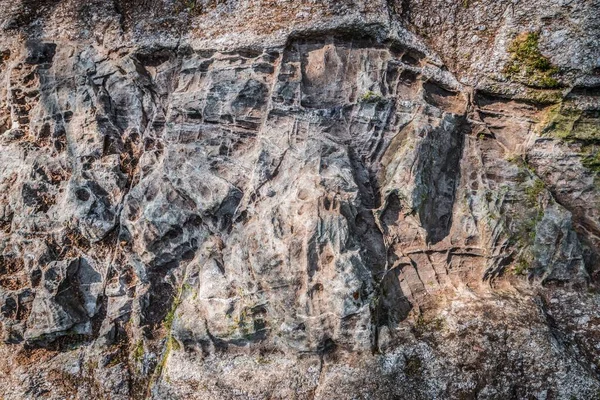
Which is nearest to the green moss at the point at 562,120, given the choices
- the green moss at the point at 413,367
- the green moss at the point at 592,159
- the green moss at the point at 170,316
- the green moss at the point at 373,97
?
the green moss at the point at 592,159

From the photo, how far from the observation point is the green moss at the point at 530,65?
213 inches

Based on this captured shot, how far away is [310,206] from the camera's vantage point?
194 inches

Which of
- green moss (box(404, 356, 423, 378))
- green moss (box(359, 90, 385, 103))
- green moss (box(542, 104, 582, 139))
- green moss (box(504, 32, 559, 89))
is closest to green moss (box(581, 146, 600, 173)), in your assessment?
green moss (box(542, 104, 582, 139))

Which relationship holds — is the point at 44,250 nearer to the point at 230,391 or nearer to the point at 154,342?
the point at 154,342

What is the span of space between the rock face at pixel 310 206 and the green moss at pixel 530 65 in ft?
0.08

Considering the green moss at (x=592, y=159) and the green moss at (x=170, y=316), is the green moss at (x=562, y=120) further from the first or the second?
the green moss at (x=170, y=316)

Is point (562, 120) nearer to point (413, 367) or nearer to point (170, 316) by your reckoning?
point (413, 367)

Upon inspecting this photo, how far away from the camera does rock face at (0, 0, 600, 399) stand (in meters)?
4.90

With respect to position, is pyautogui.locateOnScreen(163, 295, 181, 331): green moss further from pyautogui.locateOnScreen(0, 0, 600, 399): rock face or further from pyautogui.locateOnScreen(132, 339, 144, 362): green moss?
pyautogui.locateOnScreen(132, 339, 144, 362): green moss

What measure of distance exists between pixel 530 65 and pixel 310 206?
3.27 metres

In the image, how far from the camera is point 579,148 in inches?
217

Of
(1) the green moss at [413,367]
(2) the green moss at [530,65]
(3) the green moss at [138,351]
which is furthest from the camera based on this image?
(3) the green moss at [138,351]

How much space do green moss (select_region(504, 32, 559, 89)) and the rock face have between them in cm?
2

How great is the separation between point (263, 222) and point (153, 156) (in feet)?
6.13
